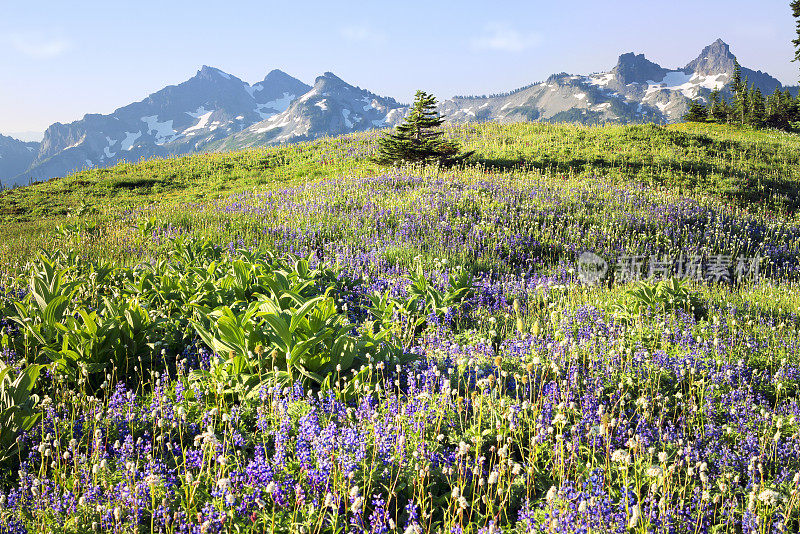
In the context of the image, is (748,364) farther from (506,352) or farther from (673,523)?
(673,523)

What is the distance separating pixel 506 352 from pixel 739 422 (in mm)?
2027

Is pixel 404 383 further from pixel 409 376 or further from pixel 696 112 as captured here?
pixel 696 112

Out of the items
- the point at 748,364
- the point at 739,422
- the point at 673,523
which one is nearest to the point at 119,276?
the point at 673,523

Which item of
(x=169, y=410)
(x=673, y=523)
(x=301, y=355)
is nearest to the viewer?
(x=673, y=523)

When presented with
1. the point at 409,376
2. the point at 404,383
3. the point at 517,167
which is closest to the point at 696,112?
the point at 517,167

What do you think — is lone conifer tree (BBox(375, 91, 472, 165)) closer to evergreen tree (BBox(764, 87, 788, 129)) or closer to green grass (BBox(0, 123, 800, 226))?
green grass (BBox(0, 123, 800, 226))

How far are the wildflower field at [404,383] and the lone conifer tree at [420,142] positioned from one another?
7882 mm

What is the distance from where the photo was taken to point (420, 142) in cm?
1792

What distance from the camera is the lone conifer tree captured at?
1732 centimetres

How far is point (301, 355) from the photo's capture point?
3945 mm

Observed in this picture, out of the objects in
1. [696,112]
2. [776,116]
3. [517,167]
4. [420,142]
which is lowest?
[517,167]

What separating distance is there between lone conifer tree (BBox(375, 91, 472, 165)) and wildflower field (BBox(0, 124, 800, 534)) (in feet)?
25.9

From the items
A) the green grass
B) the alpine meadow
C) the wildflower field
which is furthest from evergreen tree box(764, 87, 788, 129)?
the wildflower field

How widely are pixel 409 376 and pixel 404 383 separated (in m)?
0.53
